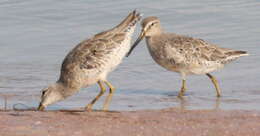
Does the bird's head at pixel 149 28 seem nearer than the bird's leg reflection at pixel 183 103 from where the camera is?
No

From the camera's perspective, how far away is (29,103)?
9430 millimetres

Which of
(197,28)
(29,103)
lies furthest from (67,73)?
(197,28)

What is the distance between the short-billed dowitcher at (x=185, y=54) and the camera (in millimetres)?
10031

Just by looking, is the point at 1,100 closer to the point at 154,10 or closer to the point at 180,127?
the point at 180,127

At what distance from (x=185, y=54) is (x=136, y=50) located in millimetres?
2266

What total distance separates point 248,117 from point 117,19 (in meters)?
6.16

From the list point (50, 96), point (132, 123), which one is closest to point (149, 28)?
point (50, 96)

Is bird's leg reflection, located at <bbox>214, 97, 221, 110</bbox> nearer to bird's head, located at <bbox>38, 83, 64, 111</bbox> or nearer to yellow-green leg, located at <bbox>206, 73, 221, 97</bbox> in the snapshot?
yellow-green leg, located at <bbox>206, 73, 221, 97</bbox>

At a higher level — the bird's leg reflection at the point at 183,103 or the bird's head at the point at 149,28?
the bird's head at the point at 149,28

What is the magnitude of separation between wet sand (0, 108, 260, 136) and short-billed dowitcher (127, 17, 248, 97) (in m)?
1.74

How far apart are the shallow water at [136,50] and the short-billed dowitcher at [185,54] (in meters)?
0.34

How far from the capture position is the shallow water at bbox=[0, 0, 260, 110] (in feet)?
31.9

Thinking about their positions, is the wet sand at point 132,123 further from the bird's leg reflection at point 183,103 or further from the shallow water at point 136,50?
the shallow water at point 136,50

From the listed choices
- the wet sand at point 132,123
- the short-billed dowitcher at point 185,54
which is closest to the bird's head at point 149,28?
the short-billed dowitcher at point 185,54
